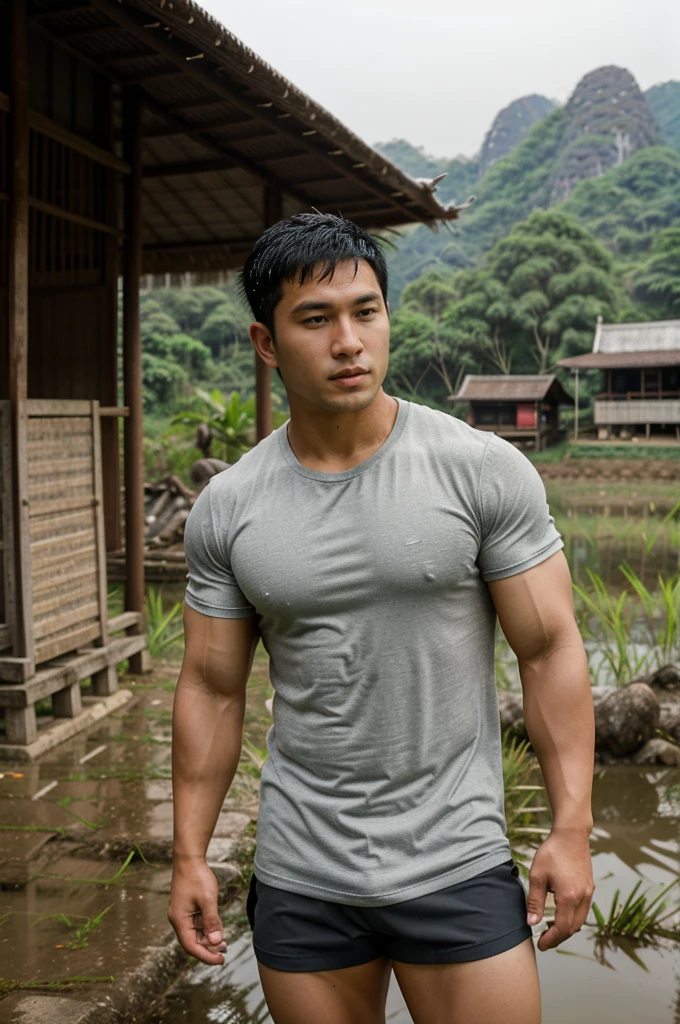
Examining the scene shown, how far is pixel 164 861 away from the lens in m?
3.04

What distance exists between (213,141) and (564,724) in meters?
5.28

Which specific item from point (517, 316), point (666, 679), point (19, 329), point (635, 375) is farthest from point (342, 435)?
point (517, 316)

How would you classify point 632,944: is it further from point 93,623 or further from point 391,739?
point 93,623

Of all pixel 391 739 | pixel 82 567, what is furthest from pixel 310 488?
pixel 82 567

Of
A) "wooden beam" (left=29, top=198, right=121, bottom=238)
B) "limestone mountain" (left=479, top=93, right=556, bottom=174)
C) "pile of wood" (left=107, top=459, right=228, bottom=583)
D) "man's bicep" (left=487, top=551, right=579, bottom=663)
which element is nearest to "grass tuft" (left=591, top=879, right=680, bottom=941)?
"man's bicep" (left=487, top=551, right=579, bottom=663)

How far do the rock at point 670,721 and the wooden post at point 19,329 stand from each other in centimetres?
292

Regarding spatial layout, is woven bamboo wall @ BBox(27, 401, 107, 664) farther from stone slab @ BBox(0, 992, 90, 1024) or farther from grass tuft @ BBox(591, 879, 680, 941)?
grass tuft @ BBox(591, 879, 680, 941)

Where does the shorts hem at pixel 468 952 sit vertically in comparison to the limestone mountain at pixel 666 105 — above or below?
below

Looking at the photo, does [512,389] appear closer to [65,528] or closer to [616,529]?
[616,529]

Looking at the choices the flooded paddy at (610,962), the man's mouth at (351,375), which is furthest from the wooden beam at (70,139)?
the man's mouth at (351,375)

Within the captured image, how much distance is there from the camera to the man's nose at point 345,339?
1447 mm

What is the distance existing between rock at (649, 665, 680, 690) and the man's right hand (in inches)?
168

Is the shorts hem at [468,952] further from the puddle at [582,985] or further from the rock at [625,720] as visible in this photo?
the rock at [625,720]

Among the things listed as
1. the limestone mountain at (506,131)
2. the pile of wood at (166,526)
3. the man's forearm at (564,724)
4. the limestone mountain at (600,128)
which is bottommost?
the pile of wood at (166,526)
